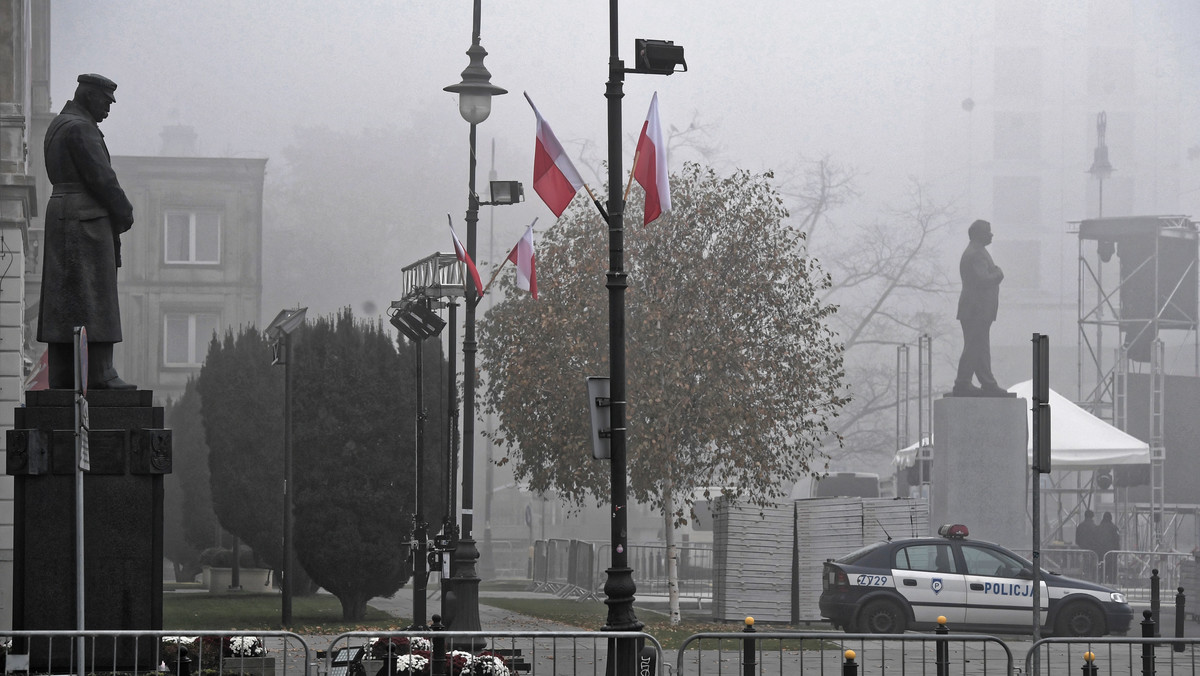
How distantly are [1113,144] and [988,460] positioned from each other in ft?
133

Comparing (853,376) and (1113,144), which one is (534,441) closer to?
(853,376)

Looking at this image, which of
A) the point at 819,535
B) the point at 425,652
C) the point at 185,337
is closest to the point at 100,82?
the point at 425,652

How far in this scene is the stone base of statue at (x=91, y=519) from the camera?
11.0m

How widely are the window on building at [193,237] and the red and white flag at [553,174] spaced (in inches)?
2199

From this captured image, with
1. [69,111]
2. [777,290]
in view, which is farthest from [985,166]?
[69,111]

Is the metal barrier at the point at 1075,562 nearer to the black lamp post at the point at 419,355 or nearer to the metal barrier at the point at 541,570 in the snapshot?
the metal barrier at the point at 541,570

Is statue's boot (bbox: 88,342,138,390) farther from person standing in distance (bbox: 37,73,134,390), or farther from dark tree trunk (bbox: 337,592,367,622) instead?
dark tree trunk (bbox: 337,592,367,622)

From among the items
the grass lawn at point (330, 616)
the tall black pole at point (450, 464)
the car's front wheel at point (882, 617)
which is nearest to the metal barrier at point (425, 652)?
the tall black pole at point (450, 464)

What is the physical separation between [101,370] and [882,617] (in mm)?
13785

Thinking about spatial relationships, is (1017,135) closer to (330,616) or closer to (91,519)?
(330,616)

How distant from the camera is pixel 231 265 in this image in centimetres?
6869

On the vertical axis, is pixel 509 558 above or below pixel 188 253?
below

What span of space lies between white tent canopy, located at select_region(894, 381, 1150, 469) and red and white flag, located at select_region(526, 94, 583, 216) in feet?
66.7

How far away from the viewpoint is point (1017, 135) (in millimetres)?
71500
